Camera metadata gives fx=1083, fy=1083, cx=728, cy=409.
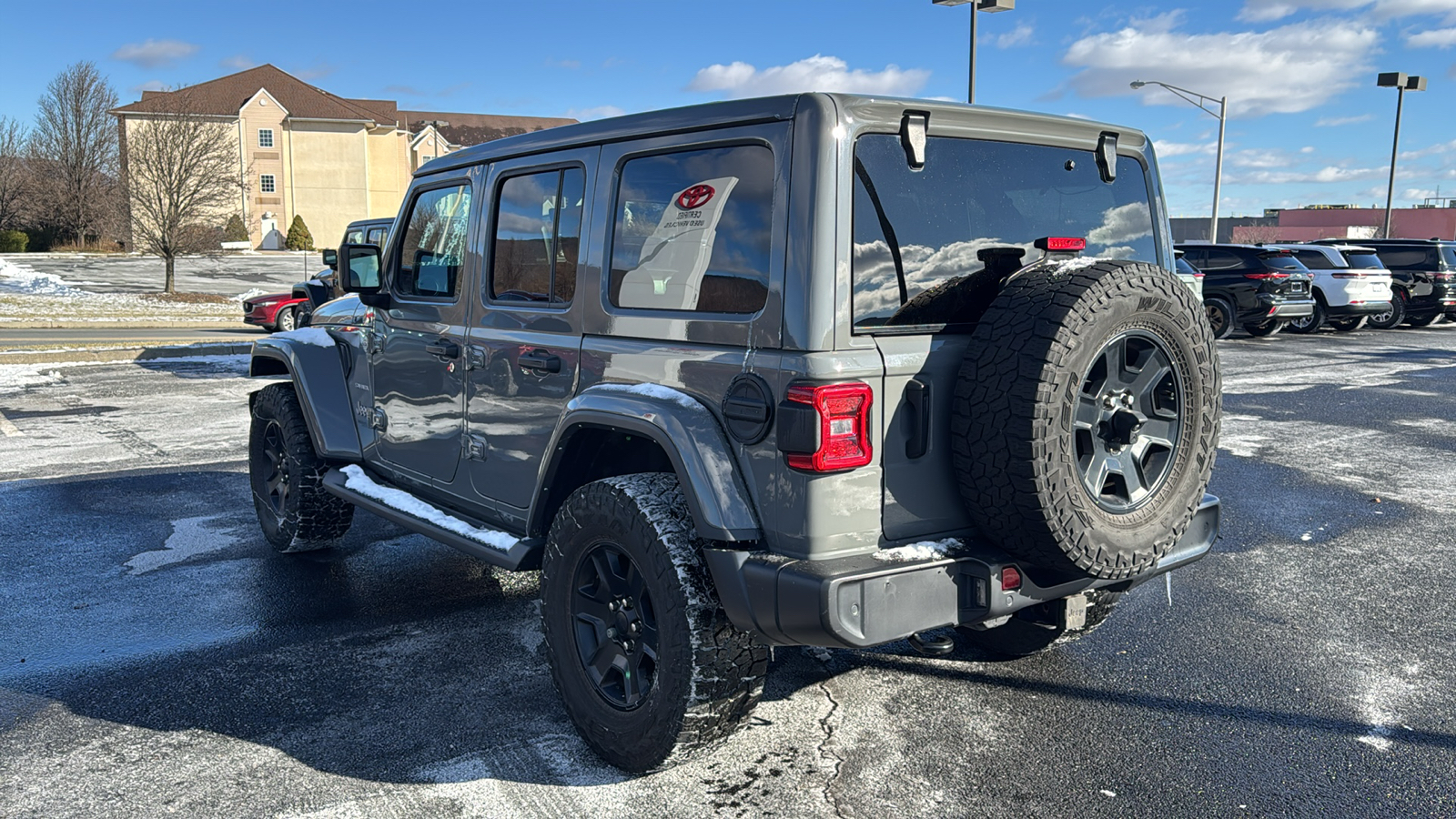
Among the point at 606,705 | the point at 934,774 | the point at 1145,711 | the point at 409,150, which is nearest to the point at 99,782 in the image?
the point at 606,705

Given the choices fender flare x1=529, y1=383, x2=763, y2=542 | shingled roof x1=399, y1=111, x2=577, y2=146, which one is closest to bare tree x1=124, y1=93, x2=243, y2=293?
fender flare x1=529, y1=383, x2=763, y2=542

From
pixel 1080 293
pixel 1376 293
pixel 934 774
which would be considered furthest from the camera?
pixel 1376 293

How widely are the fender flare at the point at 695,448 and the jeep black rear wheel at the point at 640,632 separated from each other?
6.7 inches

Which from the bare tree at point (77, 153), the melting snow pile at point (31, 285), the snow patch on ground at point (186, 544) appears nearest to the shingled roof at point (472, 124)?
the bare tree at point (77, 153)

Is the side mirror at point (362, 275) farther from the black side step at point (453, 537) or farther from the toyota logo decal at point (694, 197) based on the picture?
the toyota logo decal at point (694, 197)

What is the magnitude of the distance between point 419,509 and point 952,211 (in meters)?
2.65

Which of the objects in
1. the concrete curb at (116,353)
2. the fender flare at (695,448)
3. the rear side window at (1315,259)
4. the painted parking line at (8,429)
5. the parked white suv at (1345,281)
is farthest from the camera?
the rear side window at (1315,259)

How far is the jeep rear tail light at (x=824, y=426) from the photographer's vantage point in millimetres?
2979

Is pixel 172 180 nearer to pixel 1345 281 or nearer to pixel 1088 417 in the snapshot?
pixel 1345 281

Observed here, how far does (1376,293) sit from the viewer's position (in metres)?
22.5

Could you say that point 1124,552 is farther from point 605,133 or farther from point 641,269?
point 605,133

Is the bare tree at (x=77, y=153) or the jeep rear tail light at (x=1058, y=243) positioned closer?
the jeep rear tail light at (x=1058, y=243)

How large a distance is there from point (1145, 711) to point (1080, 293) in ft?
6.06

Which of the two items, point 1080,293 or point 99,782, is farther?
point 99,782
